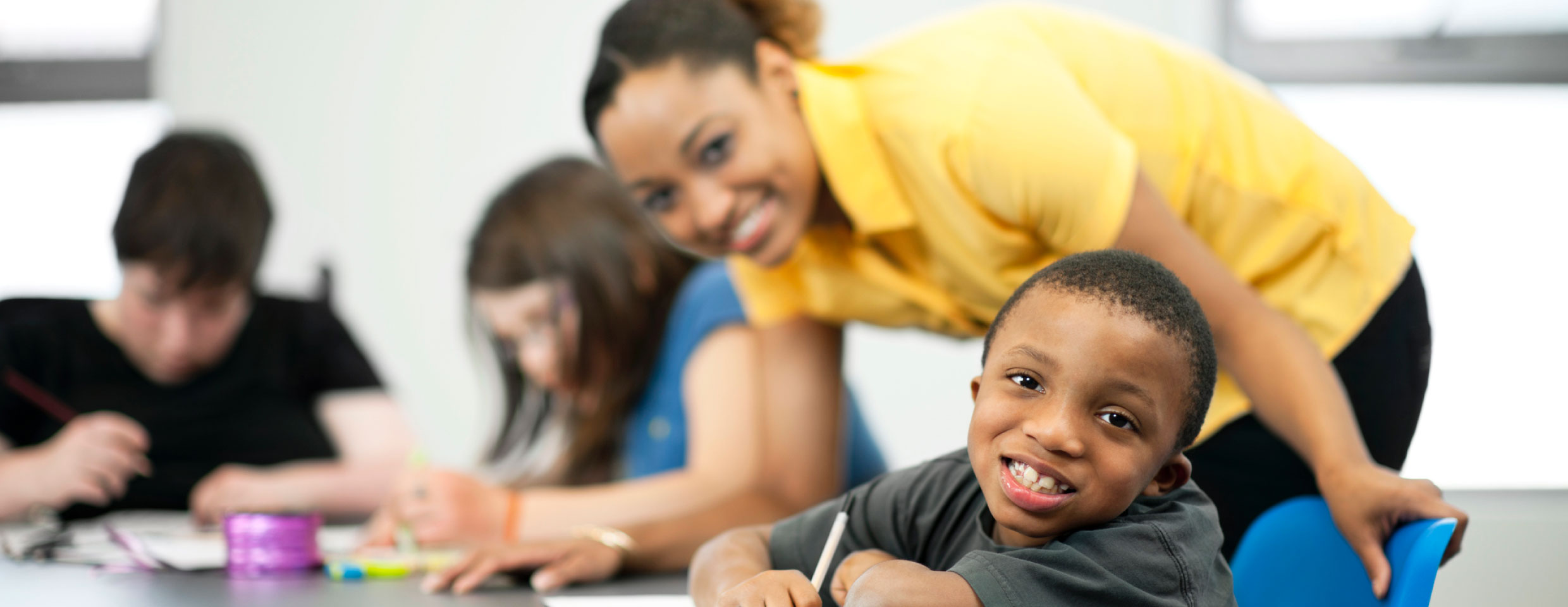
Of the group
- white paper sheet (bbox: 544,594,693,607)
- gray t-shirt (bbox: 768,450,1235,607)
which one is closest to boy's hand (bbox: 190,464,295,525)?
white paper sheet (bbox: 544,594,693,607)

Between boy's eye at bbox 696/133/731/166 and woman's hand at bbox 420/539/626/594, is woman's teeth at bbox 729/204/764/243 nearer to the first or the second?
boy's eye at bbox 696/133/731/166

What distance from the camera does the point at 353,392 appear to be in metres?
2.02

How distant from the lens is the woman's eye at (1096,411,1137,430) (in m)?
0.57

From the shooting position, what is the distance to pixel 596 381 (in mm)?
1570

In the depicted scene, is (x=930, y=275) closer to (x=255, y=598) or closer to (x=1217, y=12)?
(x=255, y=598)

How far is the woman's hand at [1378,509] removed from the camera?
69 centimetres

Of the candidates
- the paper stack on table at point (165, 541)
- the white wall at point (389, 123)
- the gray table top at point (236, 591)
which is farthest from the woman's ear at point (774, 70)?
the white wall at point (389, 123)

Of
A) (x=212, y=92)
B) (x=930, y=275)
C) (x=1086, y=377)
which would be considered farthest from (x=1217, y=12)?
(x=212, y=92)

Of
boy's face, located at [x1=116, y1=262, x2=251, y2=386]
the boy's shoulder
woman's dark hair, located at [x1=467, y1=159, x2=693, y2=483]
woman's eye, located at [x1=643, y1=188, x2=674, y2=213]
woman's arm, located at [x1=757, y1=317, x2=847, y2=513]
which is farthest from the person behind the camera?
boy's face, located at [x1=116, y1=262, x2=251, y2=386]

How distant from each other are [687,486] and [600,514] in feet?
0.36

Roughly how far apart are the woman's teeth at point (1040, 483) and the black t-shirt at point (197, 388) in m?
1.56

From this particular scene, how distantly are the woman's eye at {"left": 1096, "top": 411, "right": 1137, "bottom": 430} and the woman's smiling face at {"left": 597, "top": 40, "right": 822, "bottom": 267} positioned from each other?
494mm

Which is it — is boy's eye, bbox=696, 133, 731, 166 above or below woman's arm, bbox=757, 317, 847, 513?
above

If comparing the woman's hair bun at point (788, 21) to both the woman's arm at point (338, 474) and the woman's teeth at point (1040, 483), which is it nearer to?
the woman's teeth at point (1040, 483)
